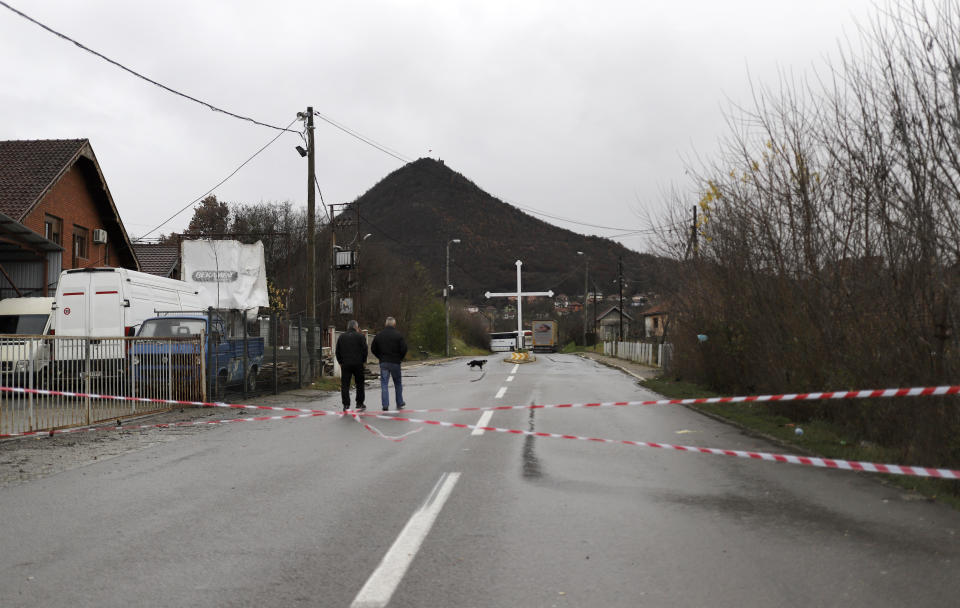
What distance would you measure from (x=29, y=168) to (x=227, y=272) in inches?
355

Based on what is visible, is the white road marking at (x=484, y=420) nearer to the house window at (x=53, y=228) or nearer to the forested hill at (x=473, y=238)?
the house window at (x=53, y=228)

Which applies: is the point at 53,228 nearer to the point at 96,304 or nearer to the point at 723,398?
the point at 96,304

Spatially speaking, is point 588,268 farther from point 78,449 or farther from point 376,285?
point 78,449

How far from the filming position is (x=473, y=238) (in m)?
85.3

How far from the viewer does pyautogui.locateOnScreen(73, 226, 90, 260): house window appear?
29375mm

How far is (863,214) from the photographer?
9.48m

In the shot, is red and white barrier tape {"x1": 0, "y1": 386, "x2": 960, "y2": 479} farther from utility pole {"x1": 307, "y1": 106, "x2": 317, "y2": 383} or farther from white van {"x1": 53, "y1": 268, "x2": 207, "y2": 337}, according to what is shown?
utility pole {"x1": 307, "y1": 106, "x2": 317, "y2": 383}

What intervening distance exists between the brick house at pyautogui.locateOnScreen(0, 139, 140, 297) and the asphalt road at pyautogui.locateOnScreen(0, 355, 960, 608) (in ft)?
58.6

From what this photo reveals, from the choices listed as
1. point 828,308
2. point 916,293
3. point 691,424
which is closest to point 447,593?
point 916,293

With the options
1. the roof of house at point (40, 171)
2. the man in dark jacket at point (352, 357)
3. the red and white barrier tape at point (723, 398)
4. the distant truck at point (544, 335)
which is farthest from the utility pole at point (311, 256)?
the distant truck at point (544, 335)

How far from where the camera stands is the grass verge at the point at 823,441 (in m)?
6.93

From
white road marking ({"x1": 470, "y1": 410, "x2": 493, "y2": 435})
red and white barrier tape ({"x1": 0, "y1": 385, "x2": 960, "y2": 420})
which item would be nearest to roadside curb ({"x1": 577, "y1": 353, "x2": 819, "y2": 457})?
red and white barrier tape ({"x1": 0, "y1": 385, "x2": 960, "y2": 420})

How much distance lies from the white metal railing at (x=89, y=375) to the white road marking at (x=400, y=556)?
7.25 meters

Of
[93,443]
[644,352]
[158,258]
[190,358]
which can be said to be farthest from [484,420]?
[158,258]
